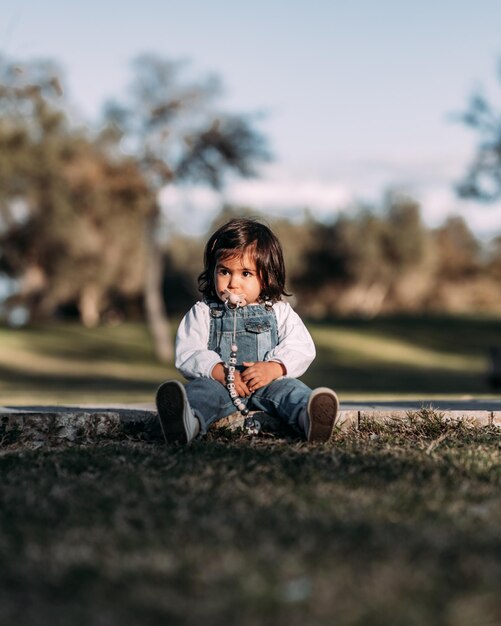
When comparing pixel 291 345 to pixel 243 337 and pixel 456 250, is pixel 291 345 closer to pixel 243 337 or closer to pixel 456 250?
pixel 243 337

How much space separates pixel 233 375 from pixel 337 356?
21516 mm

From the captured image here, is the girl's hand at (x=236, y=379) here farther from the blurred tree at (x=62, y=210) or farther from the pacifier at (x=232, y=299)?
the blurred tree at (x=62, y=210)

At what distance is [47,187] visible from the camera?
34938mm

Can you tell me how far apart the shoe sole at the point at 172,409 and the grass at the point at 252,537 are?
0.22 m

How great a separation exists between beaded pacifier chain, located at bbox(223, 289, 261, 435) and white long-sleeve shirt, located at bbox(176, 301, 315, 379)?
0.08m

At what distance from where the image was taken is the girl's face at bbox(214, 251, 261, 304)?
477cm

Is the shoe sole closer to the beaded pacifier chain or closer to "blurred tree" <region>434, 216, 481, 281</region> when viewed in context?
the beaded pacifier chain

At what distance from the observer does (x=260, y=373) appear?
15.2 ft

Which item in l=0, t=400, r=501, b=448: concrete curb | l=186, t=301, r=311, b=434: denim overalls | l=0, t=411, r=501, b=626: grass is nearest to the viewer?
l=0, t=411, r=501, b=626: grass

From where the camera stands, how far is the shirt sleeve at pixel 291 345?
4723 millimetres

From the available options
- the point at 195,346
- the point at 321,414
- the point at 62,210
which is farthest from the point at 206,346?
the point at 62,210

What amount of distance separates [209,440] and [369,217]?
51.7 m

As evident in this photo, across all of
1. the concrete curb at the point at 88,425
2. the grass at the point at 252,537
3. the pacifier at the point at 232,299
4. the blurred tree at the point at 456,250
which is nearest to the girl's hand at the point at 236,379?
the concrete curb at the point at 88,425

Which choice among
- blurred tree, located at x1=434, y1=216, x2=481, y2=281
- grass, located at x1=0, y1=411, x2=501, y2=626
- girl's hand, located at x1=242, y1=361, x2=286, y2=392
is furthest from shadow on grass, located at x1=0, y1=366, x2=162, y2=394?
blurred tree, located at x1=434, y1=216, x2=481, y2=281
